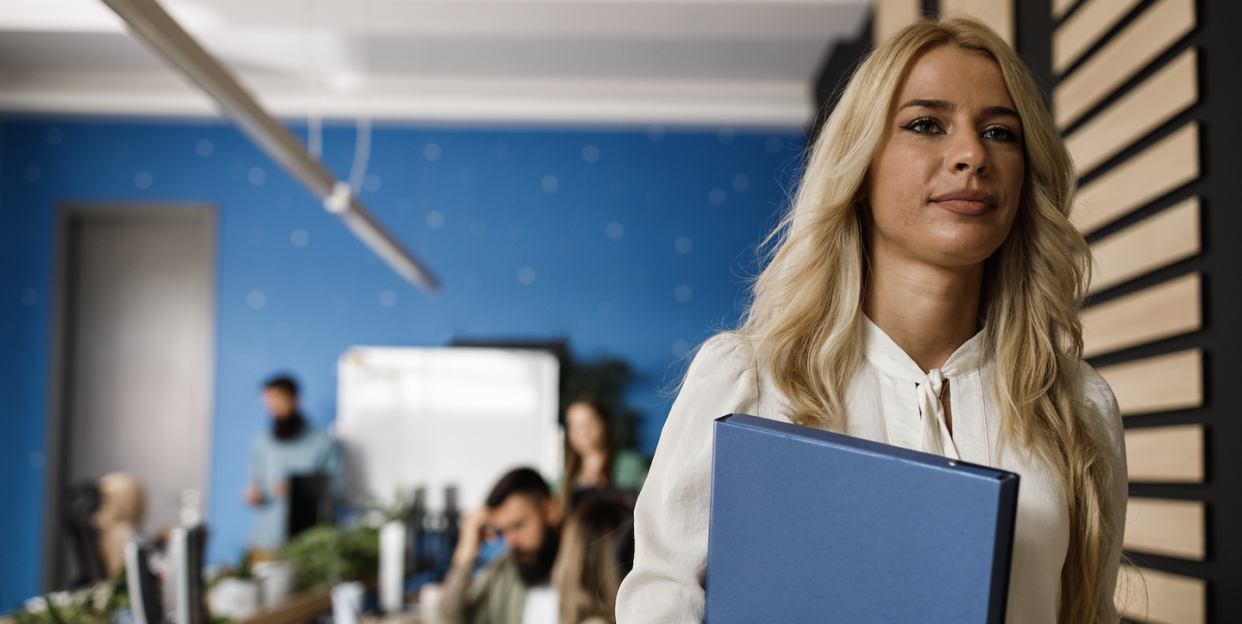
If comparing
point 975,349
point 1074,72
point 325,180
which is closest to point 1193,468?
point 1074,72

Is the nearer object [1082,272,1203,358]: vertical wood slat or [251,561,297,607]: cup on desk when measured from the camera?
[1082,272,1203,358]: vertical wood slat

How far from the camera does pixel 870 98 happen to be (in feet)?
3.02

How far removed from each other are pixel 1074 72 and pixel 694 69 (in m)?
3.84

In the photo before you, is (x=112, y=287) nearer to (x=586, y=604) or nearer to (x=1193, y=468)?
(x=586, y=604)

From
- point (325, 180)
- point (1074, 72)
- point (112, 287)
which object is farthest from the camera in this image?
point (112, 287)

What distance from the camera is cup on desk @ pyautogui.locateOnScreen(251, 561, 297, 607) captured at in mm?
3182

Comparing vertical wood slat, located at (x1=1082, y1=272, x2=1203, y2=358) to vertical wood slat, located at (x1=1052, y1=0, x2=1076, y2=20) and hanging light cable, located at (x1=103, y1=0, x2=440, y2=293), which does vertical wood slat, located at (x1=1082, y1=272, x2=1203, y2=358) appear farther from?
hanging light cable, located at (x1=103, y1=0, x2=440, y2=293)

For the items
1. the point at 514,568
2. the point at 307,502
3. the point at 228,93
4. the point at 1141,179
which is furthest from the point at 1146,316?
the point at 307,502

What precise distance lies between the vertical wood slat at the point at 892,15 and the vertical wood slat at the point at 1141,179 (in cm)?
133

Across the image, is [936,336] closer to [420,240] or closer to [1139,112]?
[1139,112]

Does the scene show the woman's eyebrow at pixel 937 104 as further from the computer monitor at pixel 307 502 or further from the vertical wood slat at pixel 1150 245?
the computer monitor at pixel 307 502

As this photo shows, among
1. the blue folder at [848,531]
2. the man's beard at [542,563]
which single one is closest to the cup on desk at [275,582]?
the man's beard at [542,563]

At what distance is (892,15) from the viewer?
399cm

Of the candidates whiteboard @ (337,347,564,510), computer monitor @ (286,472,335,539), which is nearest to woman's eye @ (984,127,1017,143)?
computer monitor @ (286,472,335,539)
